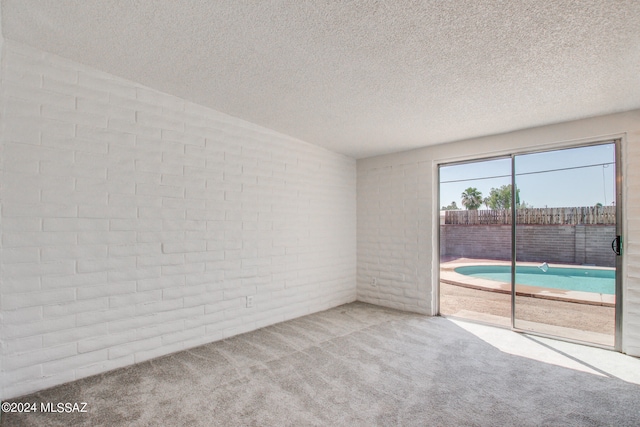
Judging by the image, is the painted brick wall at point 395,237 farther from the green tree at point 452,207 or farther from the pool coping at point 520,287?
the pool coping at point 520,287

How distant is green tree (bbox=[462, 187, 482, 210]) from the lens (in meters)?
4.17

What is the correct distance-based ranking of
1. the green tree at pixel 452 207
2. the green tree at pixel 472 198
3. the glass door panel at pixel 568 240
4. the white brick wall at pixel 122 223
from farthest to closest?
the green tree at pixel 452 207, the green tree at pixel 472 198, the glass door panel at pixel 568 240, the white brick wall at pixel 122 223

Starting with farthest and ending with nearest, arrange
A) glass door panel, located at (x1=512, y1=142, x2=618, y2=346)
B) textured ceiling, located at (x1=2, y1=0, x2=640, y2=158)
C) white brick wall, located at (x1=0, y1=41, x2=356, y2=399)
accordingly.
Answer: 1. glass door panel, located at (x1=512, y1=142, x2=618, y2=346)
2. white brick wall, located at (x1=0, y1=41, x2=356, y2=399)
3. textured ceiling, located at (x1=2, y1=0, x2=640, y2=158)

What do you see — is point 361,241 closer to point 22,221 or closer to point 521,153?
point 521,153

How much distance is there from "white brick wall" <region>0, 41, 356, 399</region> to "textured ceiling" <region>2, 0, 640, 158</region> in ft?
0.99

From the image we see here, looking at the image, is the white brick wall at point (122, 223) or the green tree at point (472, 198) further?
the green tree at point (472, 198)

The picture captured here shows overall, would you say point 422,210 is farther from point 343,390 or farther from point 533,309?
point 343,390

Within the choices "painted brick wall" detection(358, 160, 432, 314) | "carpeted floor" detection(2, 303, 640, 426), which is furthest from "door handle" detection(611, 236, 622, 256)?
"painted brick wall" detection(358, 160, 432, 314)

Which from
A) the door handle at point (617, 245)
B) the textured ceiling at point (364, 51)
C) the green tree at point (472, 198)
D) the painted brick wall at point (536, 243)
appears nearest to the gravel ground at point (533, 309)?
the painted brick wall at point (536, 243)

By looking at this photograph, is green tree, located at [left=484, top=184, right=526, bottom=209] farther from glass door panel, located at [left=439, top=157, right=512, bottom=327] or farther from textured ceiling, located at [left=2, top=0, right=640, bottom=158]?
textured ceiling, located at [left=2, top=0, right=640, bottom=158]

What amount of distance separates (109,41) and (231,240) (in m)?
2.00

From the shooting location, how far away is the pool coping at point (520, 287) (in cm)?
358

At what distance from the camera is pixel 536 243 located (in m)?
3.66

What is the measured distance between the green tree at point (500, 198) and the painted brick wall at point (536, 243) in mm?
271
